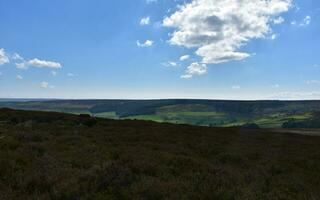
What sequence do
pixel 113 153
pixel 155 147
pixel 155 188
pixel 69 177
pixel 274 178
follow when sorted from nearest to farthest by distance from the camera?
pixel 155 188 < pixel 69 177 < pixel 274 178 < pixel 113 153 < pixel 155 147

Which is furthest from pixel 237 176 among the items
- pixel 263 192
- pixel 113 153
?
pixel 113 153

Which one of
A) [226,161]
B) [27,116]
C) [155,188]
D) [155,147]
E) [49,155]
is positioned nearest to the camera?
[155,188]

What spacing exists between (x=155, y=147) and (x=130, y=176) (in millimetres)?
5859

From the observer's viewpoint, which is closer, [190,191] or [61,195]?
[61,195]

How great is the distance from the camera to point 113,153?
949cm

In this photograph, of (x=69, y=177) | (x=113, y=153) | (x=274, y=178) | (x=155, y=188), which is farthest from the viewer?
(x=113, y=153)

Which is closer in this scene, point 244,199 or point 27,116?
point 244,199

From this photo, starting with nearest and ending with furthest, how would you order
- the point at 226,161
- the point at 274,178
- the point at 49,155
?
the point at 274,178
the point at 49,155
the point at 226,161

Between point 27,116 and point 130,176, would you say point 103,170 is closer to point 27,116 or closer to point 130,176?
point 130,176

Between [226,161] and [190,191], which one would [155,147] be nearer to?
[226,161]

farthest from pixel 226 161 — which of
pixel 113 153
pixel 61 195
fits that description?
pixel 61 195

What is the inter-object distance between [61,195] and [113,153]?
14.7 feet

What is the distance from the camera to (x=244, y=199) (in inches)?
208

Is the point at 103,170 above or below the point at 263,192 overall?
above
